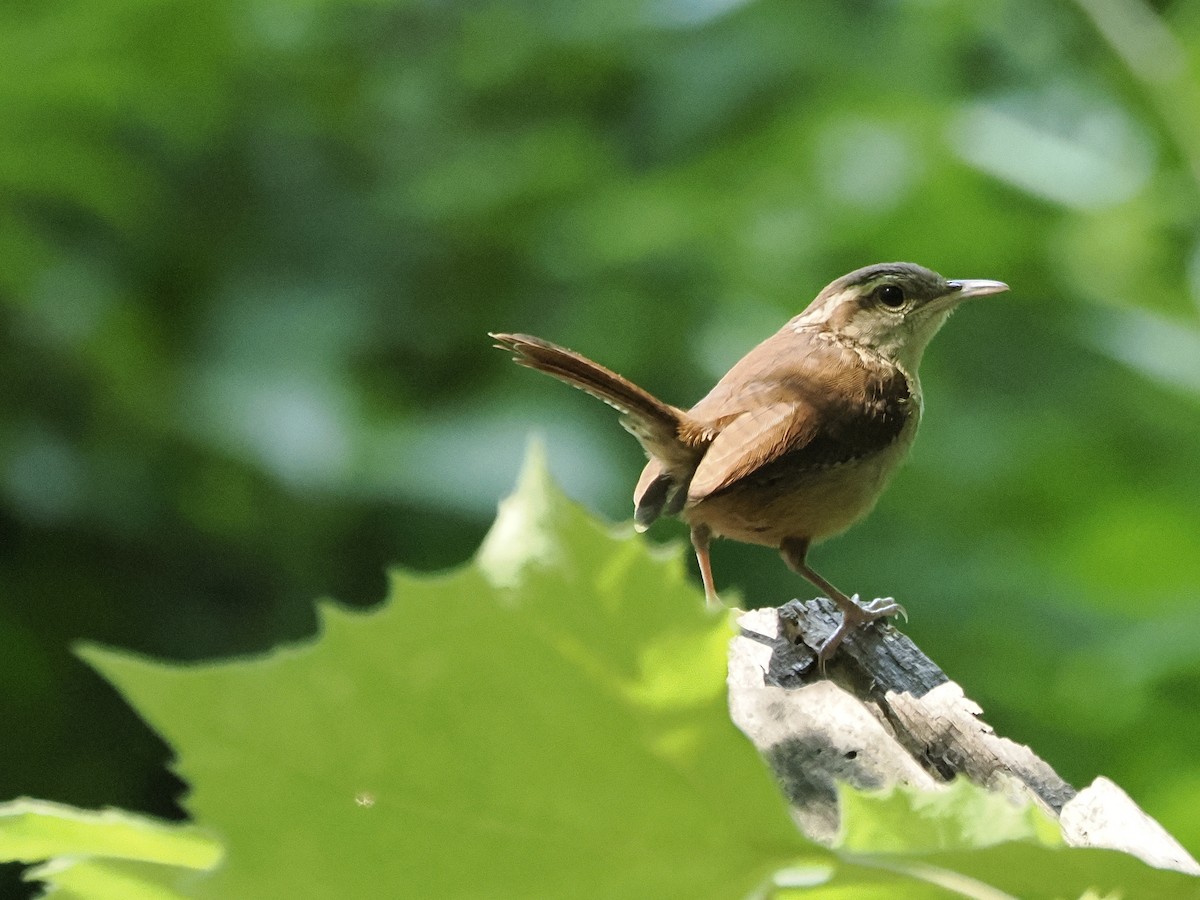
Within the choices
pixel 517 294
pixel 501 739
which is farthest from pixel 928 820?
pixel 517 294

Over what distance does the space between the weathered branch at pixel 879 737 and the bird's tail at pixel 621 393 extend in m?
0.59

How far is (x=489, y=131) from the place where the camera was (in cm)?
524

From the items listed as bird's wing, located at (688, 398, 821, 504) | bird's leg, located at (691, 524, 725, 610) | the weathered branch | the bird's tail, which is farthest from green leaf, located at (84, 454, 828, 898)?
bird's leg, located at (691, 524, 725, 610)

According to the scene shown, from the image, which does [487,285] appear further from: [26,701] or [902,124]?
[26,701]

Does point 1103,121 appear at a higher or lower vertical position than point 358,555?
higher

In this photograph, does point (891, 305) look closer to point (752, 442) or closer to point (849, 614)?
point (752, 442)

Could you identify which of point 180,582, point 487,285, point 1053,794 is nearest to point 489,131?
point 487,285

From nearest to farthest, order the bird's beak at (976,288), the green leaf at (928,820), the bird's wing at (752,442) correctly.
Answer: the green leaf at (928,820) < the bird's wing at (752,442) < the bird's beak at (976,288)

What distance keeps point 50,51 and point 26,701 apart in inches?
81.9

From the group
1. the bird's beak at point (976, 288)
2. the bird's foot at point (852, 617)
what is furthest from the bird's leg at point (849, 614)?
the bird's beak at point (976, 288)

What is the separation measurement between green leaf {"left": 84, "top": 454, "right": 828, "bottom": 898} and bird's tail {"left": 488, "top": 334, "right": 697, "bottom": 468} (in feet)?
6.33

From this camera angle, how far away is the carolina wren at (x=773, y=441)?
2.73 metres

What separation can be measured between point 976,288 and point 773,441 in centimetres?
104

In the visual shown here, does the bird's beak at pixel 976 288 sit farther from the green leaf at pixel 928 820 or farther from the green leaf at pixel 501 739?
the green leaf at pixel 501 739
